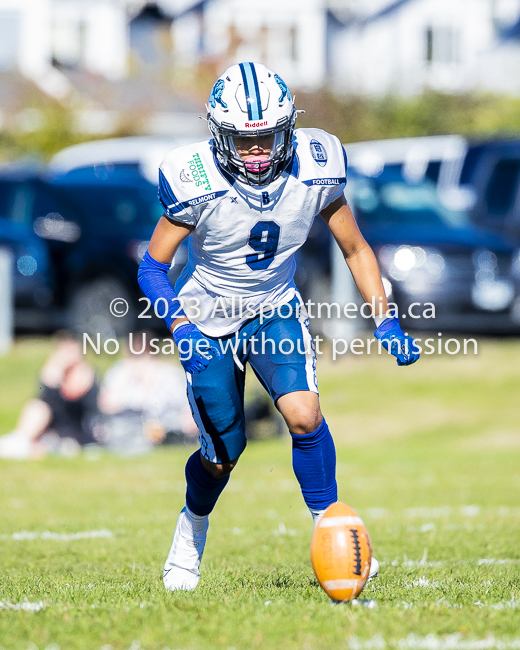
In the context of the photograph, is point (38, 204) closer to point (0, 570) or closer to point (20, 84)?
point (0, 570)

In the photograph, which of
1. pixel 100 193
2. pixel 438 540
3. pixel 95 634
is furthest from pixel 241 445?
pixel 100 193

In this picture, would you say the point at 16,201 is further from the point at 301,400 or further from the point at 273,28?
the point at 273,28

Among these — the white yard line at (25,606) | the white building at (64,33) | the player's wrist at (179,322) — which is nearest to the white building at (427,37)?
the white building at (64,33)

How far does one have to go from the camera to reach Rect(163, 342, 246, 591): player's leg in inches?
185

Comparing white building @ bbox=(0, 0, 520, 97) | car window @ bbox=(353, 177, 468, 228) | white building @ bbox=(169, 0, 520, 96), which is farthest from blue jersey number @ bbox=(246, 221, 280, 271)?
white building @ bbox=(169, 0, 520, 96)

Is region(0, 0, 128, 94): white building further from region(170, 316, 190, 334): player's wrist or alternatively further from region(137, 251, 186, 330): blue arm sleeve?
region(170, 316, 190, 334): player's wrist

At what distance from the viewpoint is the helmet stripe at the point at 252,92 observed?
4.31 m

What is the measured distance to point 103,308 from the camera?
44.2ft

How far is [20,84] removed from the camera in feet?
105

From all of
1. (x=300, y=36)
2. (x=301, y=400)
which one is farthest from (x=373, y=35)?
(x=301, y=400)

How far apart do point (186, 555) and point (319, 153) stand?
1.96 m

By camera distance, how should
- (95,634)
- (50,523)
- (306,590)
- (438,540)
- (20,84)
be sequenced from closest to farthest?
1. (95,634)
2. (306,590)
3. (438,540)
4. (50,523)
5. (20,84)

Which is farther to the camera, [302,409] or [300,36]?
[300,36]

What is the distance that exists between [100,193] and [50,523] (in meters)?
7.58
